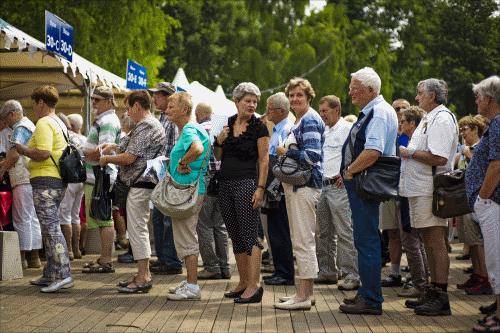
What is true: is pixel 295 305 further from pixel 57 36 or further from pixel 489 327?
pixel 57 36

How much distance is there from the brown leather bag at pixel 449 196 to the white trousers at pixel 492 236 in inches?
27.7

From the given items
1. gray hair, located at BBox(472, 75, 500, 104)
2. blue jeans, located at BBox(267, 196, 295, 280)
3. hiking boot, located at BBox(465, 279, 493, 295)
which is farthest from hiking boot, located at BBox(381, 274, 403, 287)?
gray hair, located at BBox(472, 75, 500, 104)

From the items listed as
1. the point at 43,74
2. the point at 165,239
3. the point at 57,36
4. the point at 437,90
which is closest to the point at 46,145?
the point at 165,239

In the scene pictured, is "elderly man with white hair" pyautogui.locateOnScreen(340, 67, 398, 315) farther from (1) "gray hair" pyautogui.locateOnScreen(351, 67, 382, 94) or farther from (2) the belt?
(2) the belt

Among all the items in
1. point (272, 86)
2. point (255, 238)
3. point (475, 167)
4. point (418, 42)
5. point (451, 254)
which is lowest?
point (451, 254)

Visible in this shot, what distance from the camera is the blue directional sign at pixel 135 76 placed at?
1102 cm

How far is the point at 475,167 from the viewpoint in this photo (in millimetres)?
4840

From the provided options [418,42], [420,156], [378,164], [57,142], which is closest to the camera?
[378,164]

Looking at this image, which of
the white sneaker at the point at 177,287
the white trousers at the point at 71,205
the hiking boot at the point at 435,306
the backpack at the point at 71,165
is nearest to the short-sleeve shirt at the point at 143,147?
the backpack at the point at 71,165

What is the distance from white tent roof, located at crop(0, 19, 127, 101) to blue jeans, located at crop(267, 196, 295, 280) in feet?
14.0

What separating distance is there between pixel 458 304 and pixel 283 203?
2151 mm

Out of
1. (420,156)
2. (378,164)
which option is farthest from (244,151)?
(420,156)

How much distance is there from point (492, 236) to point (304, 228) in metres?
1.63

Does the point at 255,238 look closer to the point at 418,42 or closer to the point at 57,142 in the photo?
the point at 57,142
